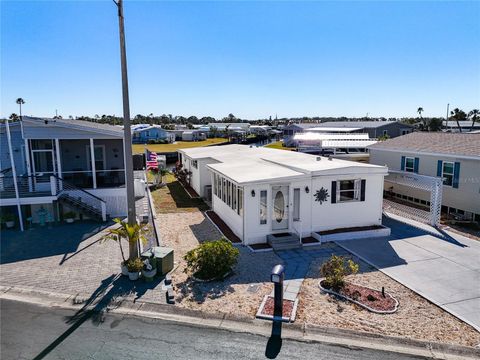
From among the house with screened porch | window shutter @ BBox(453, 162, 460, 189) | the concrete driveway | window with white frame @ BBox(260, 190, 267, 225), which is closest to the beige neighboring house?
window shutter @ BBox(453, 162, 460, 189)

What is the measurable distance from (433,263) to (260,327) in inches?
265

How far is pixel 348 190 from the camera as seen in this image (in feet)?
47.7

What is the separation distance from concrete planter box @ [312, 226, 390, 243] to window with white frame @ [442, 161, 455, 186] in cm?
631

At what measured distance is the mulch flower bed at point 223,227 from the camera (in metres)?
13.8

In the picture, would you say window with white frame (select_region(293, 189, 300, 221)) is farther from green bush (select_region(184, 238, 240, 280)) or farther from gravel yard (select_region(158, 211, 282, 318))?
green bush (select_region(184, 238, 240, 280))

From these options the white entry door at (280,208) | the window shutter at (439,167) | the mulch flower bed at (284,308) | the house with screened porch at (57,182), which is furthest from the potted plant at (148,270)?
the window shutter at (439,167)

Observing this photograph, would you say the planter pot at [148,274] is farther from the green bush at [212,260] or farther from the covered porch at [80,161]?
the covered porch at [80,161]

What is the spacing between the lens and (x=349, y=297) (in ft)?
30.1

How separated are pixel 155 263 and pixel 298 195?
19.6 feet

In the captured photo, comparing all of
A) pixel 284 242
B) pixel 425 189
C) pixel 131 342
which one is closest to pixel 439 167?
pixel 425 189

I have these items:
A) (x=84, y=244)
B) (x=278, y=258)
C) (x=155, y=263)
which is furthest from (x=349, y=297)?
(x=84, y=244)

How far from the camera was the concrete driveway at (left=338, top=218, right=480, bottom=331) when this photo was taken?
358 inches

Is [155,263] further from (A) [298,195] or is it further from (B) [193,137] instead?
(B) [193,137]

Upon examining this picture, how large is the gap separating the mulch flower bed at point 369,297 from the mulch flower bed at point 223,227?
4.57 meters
